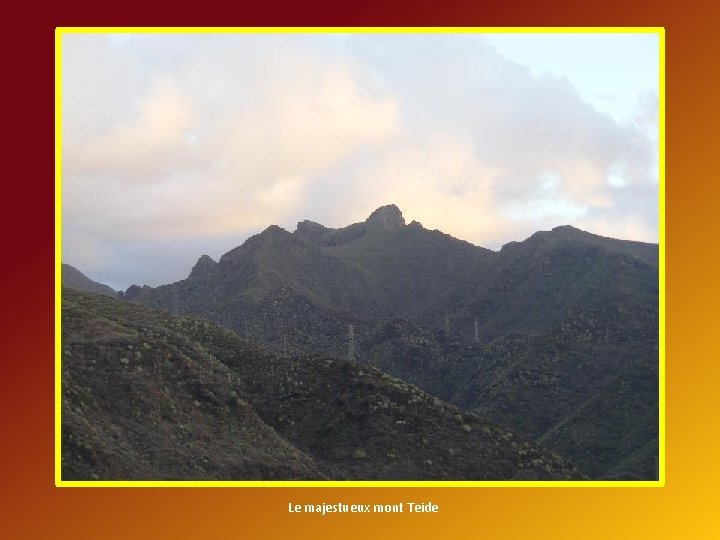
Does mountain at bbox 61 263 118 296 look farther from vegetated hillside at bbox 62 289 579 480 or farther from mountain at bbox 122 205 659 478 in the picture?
vegetated hillside at bbox 62 289 579 480

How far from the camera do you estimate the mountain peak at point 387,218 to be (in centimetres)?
13962

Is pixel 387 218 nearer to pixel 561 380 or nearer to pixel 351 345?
pixel 351 345

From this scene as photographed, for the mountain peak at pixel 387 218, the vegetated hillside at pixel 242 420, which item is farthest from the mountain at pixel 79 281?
the vegetated hillside at pixel 242 420

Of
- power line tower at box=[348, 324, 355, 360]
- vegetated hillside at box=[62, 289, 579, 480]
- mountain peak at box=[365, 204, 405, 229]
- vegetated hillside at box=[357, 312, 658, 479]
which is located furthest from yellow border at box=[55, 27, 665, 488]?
mountain peak at box=[365, 204, 405, 229]

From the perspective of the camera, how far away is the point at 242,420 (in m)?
30.2

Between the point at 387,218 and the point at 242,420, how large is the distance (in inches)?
4413

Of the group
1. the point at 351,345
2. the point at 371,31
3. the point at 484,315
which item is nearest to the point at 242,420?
the point at 371,31

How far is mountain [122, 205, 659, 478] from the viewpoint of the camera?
5081 cm

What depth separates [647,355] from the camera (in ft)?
187

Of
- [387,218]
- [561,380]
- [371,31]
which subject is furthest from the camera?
[387,218]

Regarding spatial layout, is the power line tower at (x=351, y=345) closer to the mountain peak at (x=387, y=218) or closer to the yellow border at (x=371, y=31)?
the yellow border at (x=371, y=31)

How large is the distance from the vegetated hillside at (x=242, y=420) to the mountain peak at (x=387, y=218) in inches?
4048
